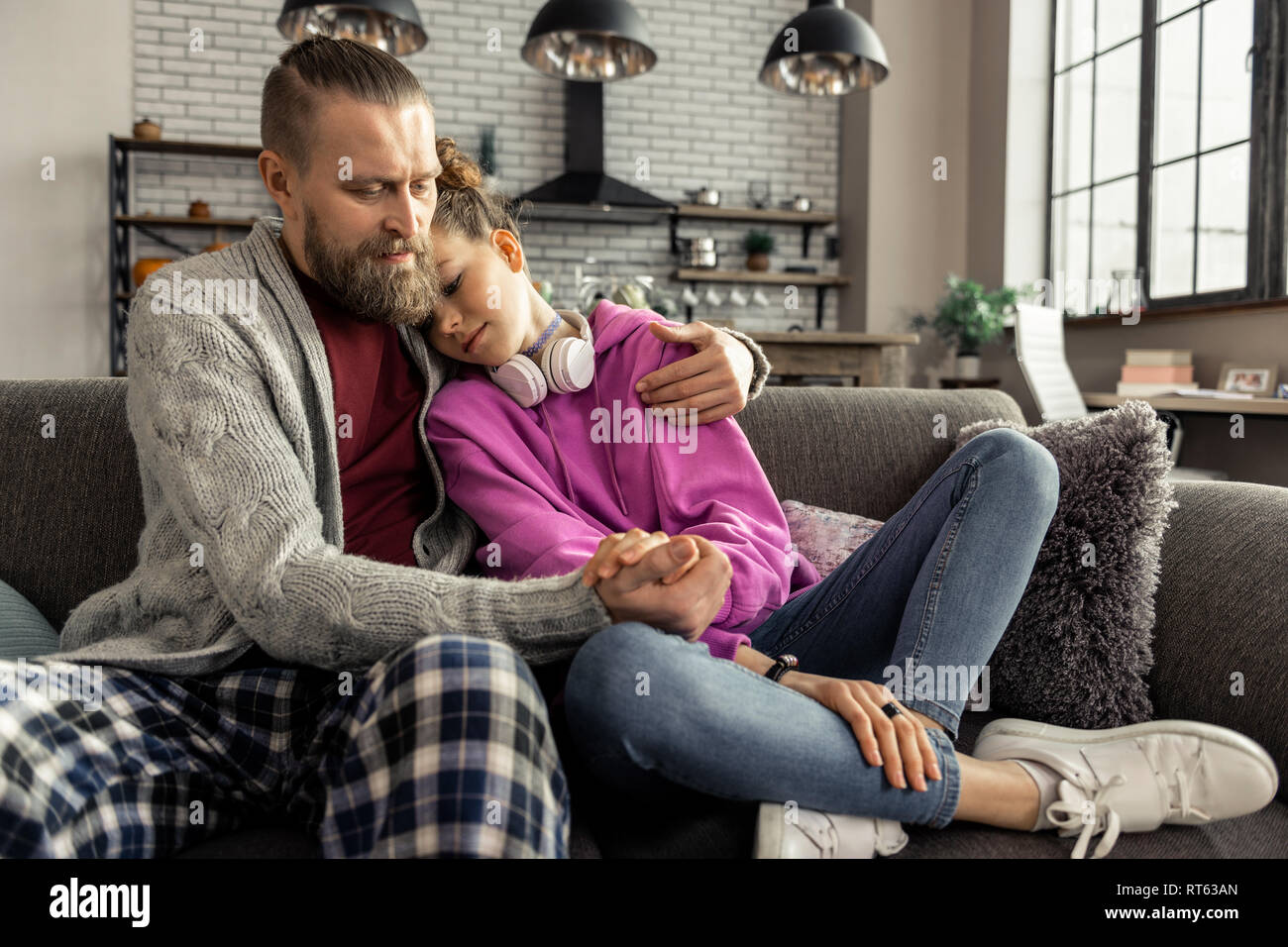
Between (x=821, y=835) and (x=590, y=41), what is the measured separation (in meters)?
3.30

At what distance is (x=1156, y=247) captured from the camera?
182 inches

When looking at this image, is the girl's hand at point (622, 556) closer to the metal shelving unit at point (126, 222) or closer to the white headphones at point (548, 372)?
the white headphones at point (548, 372)

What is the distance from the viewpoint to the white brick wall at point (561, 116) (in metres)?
5.27

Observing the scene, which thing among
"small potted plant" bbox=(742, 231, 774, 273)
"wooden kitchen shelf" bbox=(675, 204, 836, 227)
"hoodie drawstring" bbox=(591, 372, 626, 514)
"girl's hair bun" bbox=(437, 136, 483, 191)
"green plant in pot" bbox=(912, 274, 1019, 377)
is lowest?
"hoodie drawstring" bbox=(591, 372, 626, 514)

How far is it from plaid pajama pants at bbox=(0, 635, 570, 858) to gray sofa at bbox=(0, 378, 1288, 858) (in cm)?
7

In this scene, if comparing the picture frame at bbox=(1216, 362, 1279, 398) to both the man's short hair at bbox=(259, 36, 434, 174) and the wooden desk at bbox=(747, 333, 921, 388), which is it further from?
the man's short hair at bbox=(259, 36, 434, 174)

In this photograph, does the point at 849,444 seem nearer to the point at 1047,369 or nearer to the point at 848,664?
the point at 848,664

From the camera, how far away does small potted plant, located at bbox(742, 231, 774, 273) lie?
5770mm

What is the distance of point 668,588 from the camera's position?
986 millimetres

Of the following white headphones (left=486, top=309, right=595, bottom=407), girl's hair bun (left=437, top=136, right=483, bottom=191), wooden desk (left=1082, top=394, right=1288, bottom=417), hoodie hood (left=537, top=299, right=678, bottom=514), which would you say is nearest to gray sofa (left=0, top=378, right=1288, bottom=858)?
hoodie hood (left=537, top=299, right=678, bottom=514)

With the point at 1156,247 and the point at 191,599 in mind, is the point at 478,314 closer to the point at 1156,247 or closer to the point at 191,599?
the point at 191,599

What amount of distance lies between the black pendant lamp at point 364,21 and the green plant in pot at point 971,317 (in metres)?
3.00

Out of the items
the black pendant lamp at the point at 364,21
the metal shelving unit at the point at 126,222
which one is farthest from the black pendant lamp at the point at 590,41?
the metal shelving unit at the point at 126,222
